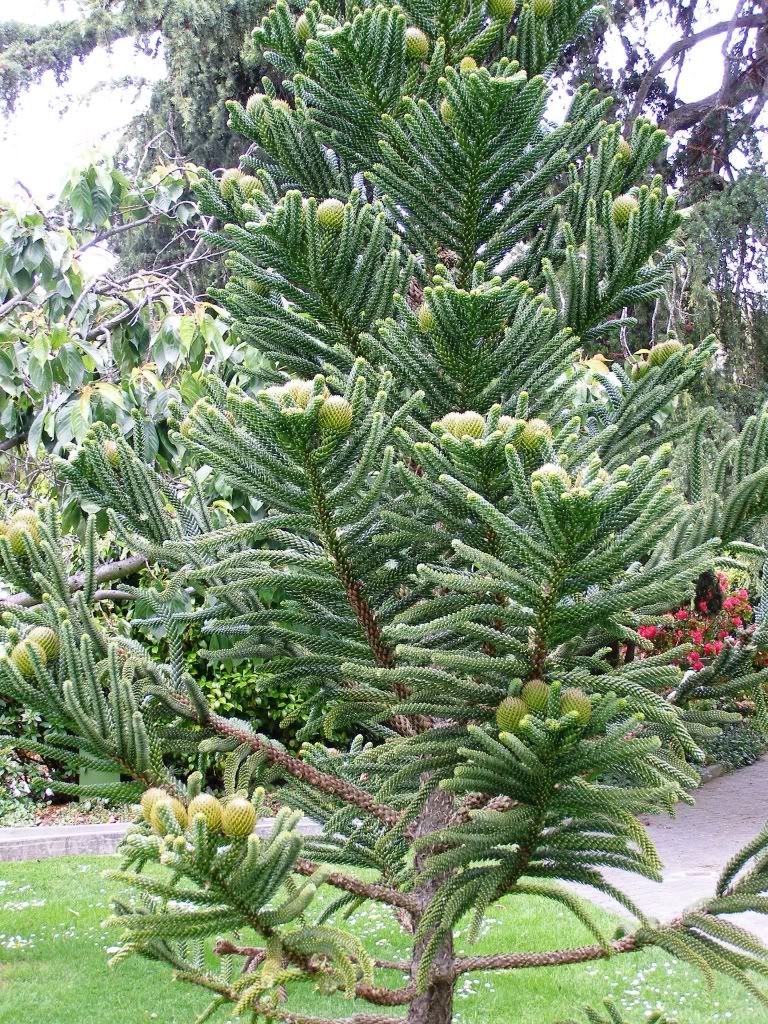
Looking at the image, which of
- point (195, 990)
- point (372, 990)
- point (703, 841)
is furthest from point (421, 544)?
point (703, 841)

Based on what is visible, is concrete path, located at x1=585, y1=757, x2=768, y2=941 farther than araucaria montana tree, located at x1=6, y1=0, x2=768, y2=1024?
Yes

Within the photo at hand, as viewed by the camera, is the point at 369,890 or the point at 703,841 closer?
the point at 369,890

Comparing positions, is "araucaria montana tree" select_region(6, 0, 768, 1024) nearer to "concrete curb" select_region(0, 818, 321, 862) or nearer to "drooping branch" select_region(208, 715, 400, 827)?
"drooping branch" select_region(208, 715, 400, 827)

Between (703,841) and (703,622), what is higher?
(703,622)

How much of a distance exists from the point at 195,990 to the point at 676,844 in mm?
5292

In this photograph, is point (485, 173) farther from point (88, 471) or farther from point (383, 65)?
point (88, 471)

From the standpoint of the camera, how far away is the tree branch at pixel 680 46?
1152 centimetres

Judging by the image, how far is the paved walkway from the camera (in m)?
→ 6.74

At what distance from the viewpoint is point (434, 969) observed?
196 cm

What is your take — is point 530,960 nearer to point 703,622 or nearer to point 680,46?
point 703,622

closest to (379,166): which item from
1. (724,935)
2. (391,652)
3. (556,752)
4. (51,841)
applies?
(391,652)

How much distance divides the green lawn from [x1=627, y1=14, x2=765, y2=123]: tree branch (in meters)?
9.88

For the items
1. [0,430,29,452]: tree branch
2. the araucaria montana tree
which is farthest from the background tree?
the araucaria montana tree

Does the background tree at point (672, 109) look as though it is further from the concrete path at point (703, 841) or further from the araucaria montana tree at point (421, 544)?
the araucaria montana tree at point (421, 544)
